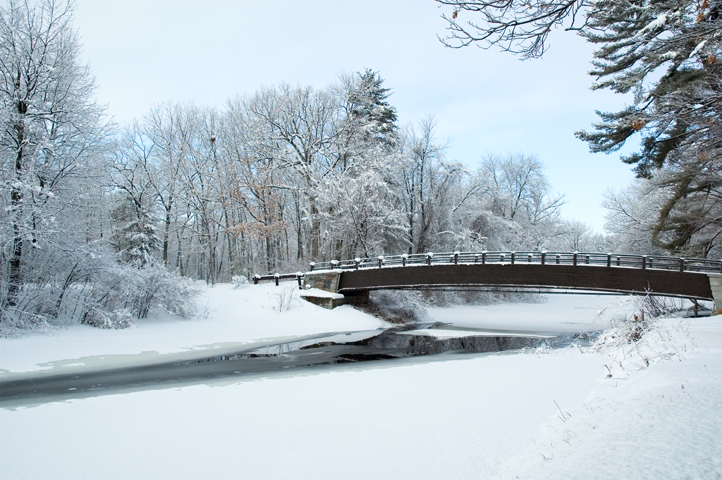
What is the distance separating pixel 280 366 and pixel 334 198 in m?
19.0

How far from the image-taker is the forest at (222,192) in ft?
56.0

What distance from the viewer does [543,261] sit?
78.9 ft

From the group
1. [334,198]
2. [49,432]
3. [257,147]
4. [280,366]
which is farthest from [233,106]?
[49,432]

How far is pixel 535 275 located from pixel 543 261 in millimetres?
869

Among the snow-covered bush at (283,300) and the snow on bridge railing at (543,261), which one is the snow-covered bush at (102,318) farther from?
the snow on bridge railing at (543,261)

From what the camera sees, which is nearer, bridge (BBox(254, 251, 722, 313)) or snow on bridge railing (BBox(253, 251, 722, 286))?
bridge (BBox(254, 251, 722, 313))

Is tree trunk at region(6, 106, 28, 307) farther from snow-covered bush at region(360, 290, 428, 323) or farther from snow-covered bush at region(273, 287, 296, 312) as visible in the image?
snow-covered bush at region(360, 290, 428, 323)

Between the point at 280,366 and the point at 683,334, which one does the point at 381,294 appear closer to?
the point at 280,366

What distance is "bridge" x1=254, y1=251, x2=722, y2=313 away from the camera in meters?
20.6

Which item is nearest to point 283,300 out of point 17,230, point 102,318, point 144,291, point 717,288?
point 144,291

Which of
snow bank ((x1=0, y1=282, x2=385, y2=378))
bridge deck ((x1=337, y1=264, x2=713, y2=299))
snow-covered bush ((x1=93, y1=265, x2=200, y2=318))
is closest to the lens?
snow bank ((x1=0, y1=282, x2=385, y2=378))

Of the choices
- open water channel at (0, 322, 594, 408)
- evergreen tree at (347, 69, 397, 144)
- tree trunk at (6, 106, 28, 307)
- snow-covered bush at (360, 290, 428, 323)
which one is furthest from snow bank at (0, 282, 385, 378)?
evergreen tree at (347, 69, 397, 144)

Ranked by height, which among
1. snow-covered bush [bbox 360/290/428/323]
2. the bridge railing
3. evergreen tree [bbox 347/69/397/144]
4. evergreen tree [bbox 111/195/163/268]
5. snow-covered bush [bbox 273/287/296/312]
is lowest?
snow-covered bush [bbox 360/290/428/323]

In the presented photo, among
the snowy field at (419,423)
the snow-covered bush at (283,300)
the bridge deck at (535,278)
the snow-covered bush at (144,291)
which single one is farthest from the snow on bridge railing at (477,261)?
the snowy field at (419,423)
